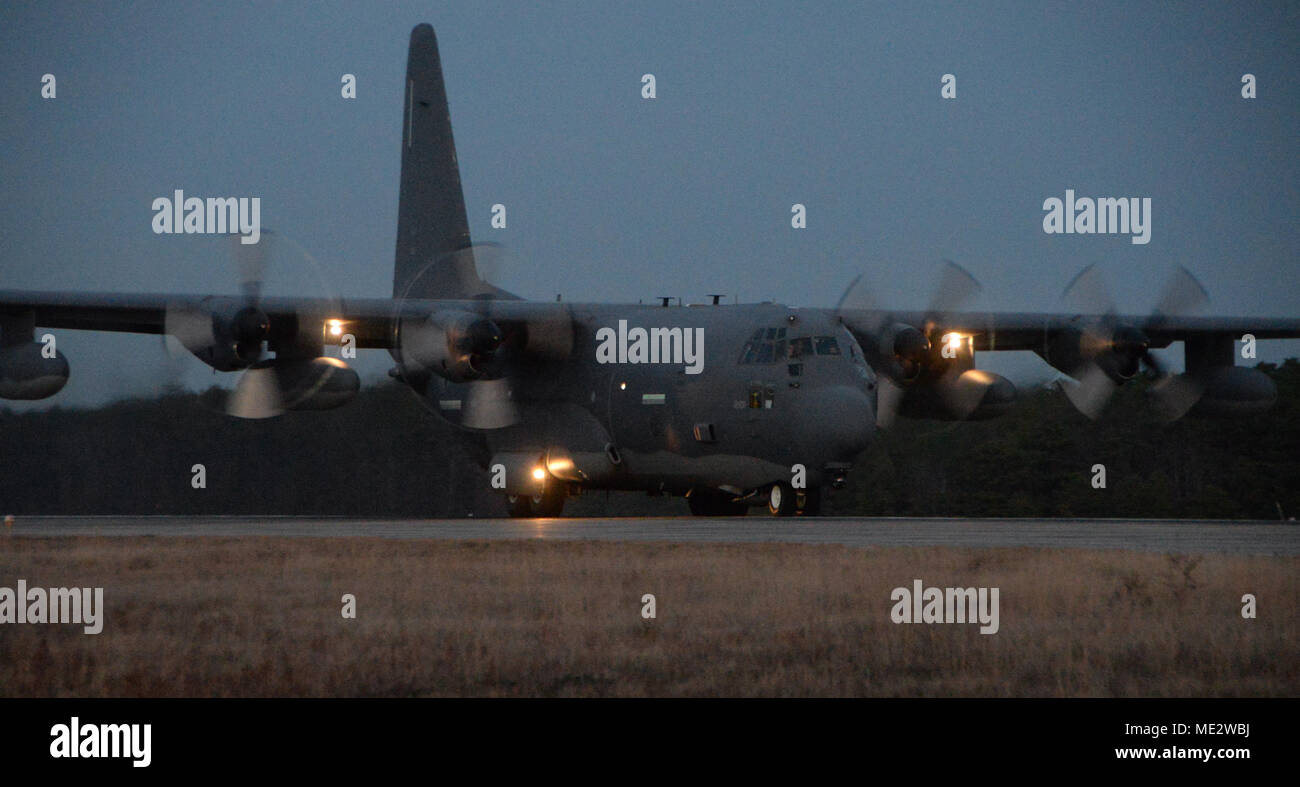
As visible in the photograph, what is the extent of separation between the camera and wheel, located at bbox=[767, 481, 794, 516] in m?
30.8

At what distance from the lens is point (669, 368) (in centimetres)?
3177

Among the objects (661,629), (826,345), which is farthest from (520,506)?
(661,629)

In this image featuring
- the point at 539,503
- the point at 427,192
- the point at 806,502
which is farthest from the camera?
the point at 427,192

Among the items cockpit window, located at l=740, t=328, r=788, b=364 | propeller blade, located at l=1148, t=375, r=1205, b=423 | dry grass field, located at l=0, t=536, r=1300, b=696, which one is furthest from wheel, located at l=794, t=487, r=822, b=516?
dry grass field, located at l=0, t=536, r=1300, b=696

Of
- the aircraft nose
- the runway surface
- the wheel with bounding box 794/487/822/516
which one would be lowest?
the runway surface

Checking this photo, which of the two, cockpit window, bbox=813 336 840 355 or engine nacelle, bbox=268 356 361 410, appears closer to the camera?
cockpit window, bbox=813 336 840 355

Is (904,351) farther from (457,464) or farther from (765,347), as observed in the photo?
(457,464)

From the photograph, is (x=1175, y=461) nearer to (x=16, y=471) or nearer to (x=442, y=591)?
(x=16, y=471)

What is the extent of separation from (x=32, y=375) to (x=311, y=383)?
17.5 ft

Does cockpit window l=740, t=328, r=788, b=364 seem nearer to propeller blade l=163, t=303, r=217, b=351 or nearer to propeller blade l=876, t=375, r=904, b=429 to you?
propeller blade l=876, t=375, r=904, b=429

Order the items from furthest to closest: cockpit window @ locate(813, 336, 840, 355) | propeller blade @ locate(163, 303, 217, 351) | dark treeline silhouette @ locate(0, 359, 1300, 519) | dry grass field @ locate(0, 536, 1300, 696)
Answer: dark treeline silhouette @ locate(0, 359, 1300, 519), propeller blade @ locate(163, 303, 217, 351), cockpit window @ locate(813, 336, 840, 355), dry grass field @ locate(0, 536, 1300, 696)

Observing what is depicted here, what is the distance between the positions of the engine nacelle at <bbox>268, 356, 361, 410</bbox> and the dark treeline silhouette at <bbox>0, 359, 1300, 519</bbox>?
1913 centimetres
